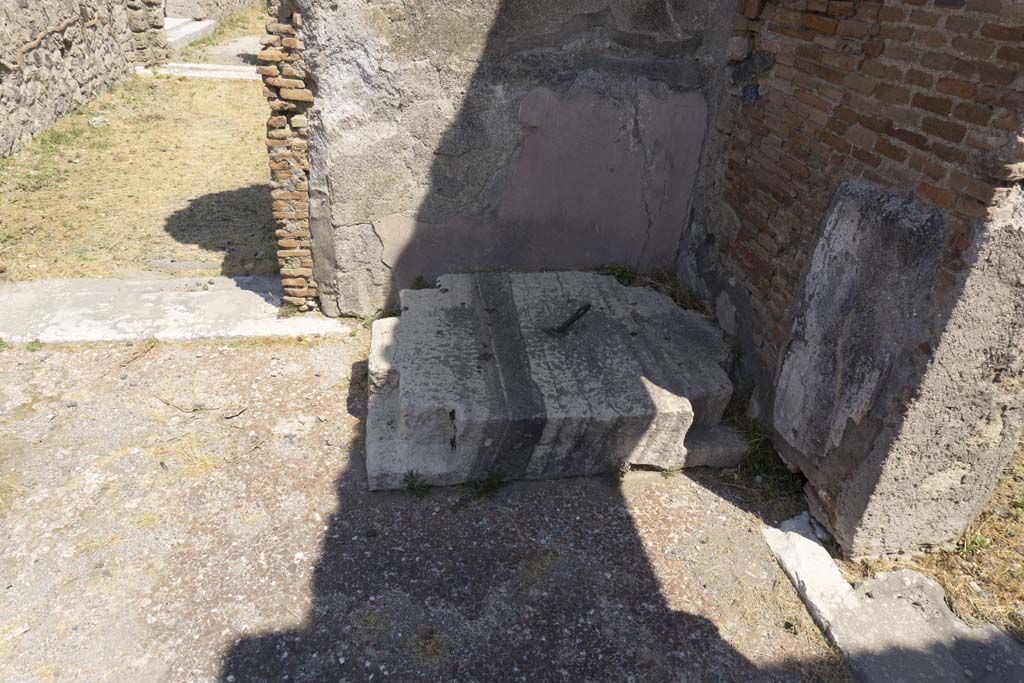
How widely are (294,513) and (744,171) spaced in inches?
113

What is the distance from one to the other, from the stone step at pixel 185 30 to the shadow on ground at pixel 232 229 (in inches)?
260

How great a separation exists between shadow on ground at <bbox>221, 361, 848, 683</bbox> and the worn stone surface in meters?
0.12

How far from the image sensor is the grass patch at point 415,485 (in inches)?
117

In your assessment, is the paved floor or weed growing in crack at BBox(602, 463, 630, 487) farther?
A: weed growing in crack at BBox(602, 463, 630, 487)

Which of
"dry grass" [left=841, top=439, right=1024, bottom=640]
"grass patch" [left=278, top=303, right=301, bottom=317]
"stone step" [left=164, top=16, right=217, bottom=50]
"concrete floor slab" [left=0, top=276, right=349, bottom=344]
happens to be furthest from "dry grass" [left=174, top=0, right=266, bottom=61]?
"dry grass" [left=841, top=439, right=1024, bottom=640]

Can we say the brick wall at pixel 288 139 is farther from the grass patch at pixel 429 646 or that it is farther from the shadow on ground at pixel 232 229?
the grass patch at pixel 429 646

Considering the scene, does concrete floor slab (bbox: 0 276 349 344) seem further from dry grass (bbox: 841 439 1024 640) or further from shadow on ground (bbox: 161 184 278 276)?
dry grass (bbox: 841 439 1024 640)

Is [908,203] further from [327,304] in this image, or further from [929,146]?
[327,304]

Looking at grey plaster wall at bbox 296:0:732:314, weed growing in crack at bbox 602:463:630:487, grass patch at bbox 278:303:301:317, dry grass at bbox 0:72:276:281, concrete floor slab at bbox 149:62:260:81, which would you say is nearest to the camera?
weed growing in crack at bbox 602:463:630:487

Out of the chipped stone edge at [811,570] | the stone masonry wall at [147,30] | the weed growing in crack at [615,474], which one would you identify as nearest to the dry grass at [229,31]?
the stone masonry wall at [147,30]

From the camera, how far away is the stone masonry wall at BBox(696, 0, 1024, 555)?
223 centimetres

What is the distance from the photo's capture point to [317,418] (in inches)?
136

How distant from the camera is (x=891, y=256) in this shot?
2.52 meters

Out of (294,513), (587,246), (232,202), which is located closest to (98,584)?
(294,513)
